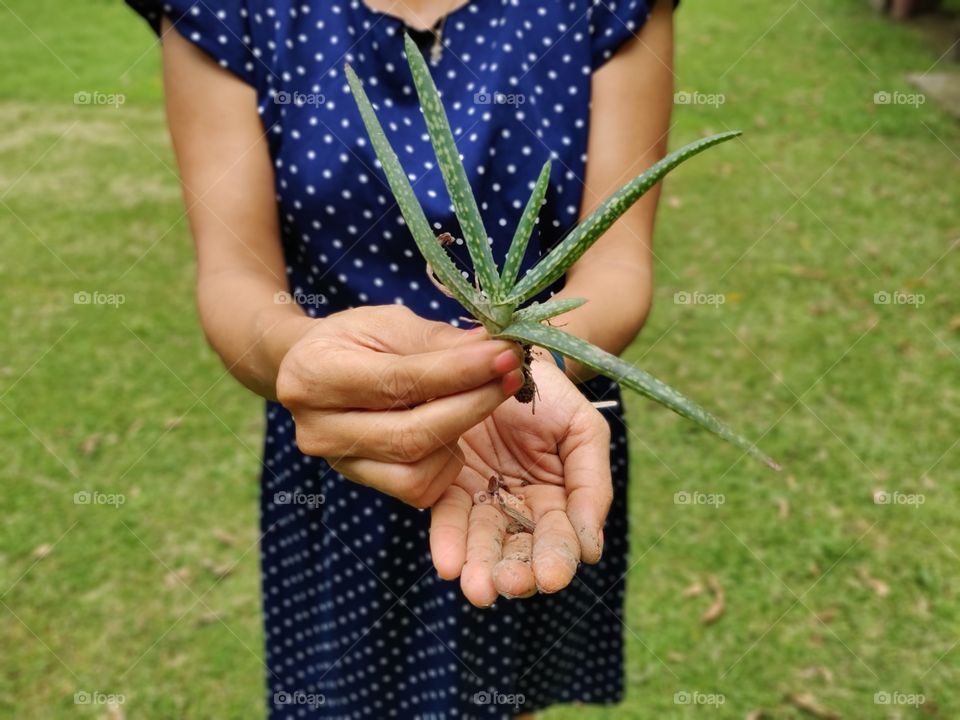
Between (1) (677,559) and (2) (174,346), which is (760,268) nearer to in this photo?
(1) (677,559)

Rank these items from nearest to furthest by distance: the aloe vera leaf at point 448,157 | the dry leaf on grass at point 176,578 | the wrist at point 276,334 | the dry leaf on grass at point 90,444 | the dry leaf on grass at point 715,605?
the aloe vera leaf at point 448,157 → the wrist at point 276,334 → the dry leaf on grass at point 715,605 → the dry leaf on grass at point 176,578 → the dry leaf on grass at point 90,444

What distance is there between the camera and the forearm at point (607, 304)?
1454 mm

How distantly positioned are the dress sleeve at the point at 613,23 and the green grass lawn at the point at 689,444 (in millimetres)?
1985

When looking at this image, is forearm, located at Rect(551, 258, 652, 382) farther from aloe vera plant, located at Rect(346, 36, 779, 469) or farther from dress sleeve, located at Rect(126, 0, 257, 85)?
dress sleeve, located at Rect(126, 0, 257, 85)

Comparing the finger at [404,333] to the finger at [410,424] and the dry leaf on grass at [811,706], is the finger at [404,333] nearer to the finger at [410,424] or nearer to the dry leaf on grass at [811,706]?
the finger at [410,424]

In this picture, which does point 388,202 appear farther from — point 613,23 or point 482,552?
point 482,552

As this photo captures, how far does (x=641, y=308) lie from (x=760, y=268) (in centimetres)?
325

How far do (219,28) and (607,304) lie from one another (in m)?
0.86

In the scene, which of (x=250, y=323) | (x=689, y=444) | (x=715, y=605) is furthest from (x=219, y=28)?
(x=689, y=444)

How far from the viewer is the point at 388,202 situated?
1.53 meters

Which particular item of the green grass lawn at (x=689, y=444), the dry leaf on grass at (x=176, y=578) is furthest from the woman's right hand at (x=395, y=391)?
the dry leaf on grass at (x=176, y=578)

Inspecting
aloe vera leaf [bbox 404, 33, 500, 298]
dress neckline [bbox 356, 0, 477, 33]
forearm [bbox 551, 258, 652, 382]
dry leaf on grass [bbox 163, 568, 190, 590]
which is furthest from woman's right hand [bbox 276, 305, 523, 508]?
dry leaf on grass [bbox 163, 568, 190, 590]

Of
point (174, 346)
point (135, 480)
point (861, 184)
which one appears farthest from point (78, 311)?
point (861, 184)

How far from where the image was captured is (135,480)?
3.42 m
